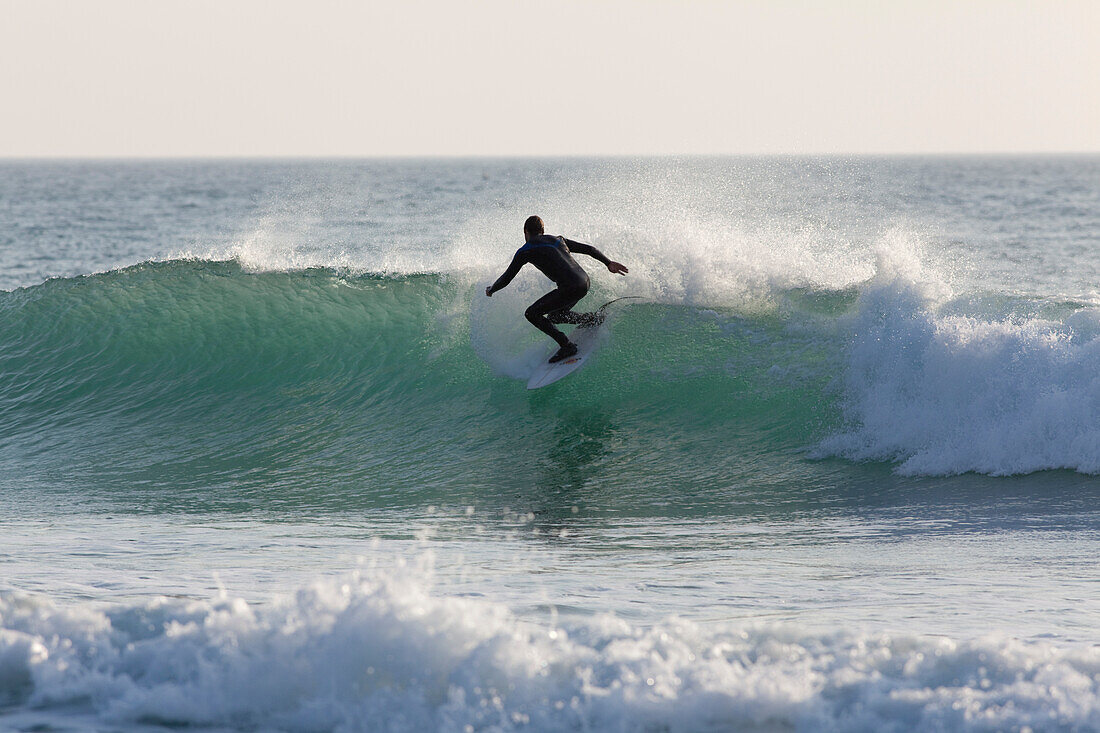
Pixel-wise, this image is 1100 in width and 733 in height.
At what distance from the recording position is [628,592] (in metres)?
4.96

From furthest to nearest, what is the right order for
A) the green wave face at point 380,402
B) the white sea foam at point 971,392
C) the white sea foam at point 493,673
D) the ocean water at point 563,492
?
1. the green wave face at point 380,402
2. the white sea foam at point 971,392
3. the ocean water at point 563,492
4. the white sea foam at point 493,673

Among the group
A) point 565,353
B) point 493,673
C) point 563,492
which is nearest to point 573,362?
point 565,353

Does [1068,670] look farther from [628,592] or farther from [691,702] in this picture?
[628,592]

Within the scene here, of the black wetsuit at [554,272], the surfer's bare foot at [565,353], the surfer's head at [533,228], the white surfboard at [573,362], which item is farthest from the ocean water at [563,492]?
the surfer's head at [533,228]

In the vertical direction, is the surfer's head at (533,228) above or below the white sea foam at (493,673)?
above

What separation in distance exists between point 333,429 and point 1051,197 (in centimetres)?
4689

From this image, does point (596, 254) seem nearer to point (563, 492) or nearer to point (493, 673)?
point (563, 492)

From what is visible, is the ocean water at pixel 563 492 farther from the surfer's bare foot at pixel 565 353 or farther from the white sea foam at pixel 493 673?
the surfer's bare foot at pixel 565 353

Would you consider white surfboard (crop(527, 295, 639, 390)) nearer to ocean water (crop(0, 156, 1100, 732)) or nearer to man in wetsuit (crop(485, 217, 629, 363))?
ocean water (crop(0, 156, 1100, 732))

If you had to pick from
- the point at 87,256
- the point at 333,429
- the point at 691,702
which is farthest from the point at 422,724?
the point at 87,256

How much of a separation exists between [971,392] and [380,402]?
5393 mm

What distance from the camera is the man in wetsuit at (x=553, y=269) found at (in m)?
8.84

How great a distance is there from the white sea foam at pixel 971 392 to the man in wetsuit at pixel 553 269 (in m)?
2.35

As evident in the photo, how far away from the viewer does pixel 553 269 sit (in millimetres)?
8930
